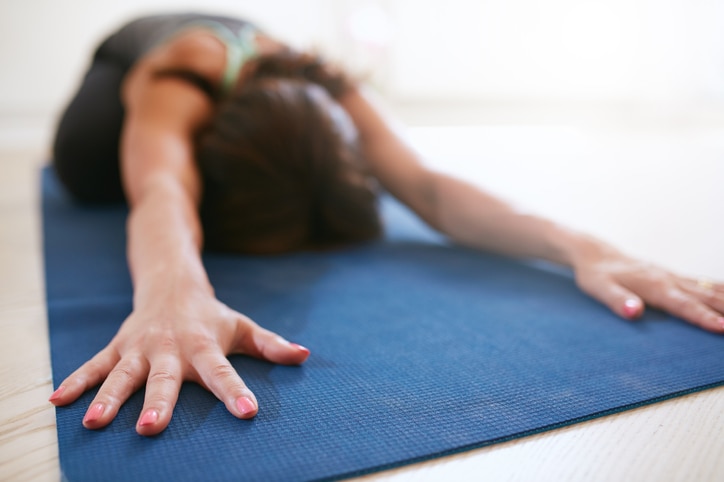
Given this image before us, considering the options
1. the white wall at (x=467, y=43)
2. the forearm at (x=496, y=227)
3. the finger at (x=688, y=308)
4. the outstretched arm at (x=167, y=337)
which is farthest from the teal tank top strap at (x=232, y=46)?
the white wall at (x=467, y=43)

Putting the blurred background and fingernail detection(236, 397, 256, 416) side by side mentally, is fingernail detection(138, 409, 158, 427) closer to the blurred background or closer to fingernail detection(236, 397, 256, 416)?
fingernail detection(236, 397, 256, 416)

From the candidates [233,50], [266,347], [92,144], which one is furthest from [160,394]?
[92,144]

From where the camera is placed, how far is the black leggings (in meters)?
2.04

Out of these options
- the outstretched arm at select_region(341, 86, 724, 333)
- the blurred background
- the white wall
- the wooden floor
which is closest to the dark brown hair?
the outstretched arm at select_region(341, 86, 724, 333)

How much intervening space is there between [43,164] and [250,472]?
3.09 meters

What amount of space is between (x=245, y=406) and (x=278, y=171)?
79cm

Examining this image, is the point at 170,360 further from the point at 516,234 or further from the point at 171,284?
the point at 516,234

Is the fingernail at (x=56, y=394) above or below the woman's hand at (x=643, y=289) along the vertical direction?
below

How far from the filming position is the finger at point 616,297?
1062 mm

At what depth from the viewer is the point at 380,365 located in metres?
0.90

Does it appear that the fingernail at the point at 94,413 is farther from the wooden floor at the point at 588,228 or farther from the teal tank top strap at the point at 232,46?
the teal tank top strap at the point at 232,46

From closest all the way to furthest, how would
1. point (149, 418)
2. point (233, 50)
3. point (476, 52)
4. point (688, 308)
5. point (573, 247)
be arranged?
point (149, 418)
point (688, 308)
point (573, 247)
point (233, 50)
point (476, 52)

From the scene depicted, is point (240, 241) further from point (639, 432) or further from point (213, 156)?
point (639, 432)

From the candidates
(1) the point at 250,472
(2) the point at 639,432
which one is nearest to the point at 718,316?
(2) the point at 639,432
